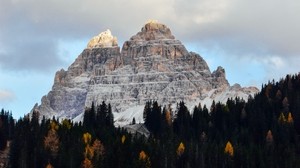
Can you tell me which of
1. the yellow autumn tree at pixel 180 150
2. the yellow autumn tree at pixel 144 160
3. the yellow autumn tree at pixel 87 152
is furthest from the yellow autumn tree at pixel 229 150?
the yellow autumn tree at pixel 87 152

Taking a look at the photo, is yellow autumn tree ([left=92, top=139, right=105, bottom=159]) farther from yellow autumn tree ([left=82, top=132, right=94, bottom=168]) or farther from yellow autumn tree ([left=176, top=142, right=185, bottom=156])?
yellow autumn tree ([left=176, top=142, right=185, bottom=156])

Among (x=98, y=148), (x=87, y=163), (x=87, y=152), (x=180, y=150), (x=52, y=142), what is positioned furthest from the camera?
(x=180, y=150)

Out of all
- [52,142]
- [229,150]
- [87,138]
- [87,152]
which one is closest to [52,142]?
[52,142]

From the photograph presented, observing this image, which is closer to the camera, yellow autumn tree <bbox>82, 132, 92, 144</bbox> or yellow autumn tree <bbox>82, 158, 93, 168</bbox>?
yellow autumn tree <bbox>82, 158, 93, 168</bbox>

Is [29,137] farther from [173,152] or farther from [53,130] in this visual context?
[173,152]

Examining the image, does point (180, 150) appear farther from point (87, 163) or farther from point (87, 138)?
point (87, 163)

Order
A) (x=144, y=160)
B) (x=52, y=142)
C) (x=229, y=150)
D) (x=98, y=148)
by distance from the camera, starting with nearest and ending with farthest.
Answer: (x=144, y=160), (x=98, y=148), (x=52, y=142), (x=229, y=150)

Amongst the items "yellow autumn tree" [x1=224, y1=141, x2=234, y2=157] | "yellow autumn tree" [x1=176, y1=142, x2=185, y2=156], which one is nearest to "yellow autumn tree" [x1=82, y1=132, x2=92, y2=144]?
"yellow autumn tree" [x1=176, y1=142, x2=185, y2=156]

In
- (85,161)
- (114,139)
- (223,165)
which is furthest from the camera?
(114,139)

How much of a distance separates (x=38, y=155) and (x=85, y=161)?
47.9 ft

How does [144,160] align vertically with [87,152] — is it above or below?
below

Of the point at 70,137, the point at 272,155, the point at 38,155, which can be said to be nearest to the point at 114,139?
the point at 70,137

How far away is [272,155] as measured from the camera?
618ft

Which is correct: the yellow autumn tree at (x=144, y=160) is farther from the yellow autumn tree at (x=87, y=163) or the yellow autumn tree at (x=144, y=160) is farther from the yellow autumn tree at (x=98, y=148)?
the yellow autumn tree at (x=87, y=163)
